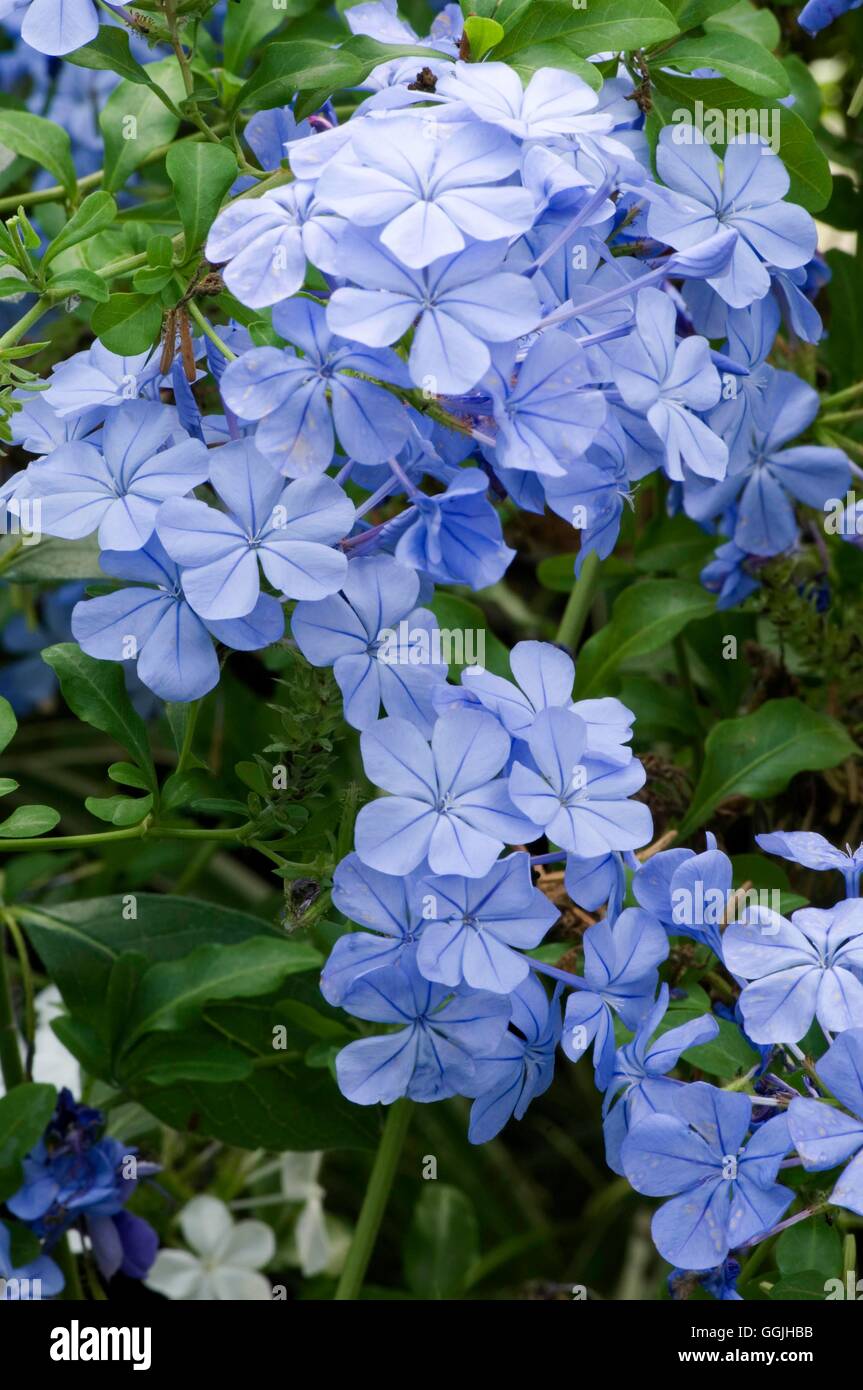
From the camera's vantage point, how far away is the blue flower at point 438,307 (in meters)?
0.61

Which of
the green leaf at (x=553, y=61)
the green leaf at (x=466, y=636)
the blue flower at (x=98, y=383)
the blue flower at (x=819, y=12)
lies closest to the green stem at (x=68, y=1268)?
the green leaf at (x=466, y=636)

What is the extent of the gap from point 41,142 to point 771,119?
1.38 feet

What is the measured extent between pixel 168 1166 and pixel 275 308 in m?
0.81

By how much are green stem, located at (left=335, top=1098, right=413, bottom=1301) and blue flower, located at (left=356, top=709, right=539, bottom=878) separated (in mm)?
354

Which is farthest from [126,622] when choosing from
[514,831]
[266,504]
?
[514,831]

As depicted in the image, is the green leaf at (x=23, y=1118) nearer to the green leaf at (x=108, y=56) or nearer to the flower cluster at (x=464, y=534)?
the flower cluster at (x=464, y=534)

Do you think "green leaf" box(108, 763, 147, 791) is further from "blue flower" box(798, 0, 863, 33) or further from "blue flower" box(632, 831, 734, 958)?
"blue flower" box(798, 0, 863, 33)

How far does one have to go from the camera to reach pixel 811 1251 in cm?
71

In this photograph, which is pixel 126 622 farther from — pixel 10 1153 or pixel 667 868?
pixel 10 1153

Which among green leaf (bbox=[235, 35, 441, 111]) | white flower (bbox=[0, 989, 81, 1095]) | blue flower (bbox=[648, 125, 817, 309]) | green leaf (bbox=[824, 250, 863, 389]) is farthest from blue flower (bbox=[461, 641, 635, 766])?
white flower (bbox=[0, 989, 81, 1095])

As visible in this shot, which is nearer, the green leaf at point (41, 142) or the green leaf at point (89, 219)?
the green leaf at point (89, 219)

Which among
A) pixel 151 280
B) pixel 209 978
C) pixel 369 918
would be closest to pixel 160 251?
pixel 151 280

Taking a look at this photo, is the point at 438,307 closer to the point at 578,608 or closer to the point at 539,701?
the point at 539,701

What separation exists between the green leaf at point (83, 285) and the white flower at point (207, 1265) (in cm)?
75
